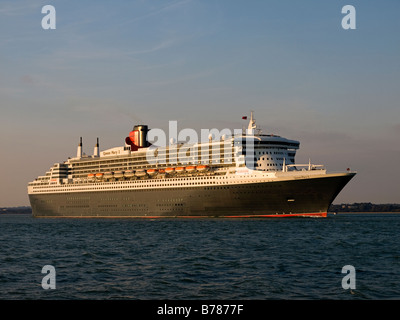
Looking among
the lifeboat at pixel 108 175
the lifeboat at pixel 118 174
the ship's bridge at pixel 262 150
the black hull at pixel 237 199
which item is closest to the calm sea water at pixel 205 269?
the black hull at pixel 237 199

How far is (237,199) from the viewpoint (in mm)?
62031

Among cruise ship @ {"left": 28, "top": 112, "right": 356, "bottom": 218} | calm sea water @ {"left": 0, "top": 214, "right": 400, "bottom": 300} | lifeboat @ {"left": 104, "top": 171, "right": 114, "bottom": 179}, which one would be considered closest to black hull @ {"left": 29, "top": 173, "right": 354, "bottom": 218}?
cruise ship @ {"left": 28, "top": 112, "right": 356, "bottom": 218}

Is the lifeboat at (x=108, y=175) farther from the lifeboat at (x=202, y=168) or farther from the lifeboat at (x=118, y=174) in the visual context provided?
the lifeboat at (x=202, y=168)

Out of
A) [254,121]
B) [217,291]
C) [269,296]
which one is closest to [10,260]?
[217,291]

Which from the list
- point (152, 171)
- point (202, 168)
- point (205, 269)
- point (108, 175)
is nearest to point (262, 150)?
point (202, 168)

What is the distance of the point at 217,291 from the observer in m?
15.6

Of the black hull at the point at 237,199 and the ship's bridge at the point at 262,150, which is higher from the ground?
the ship's bridge at the point at 262,150

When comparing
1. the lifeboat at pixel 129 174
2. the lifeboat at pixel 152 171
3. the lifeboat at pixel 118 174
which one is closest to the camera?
the lifeboat at pixel 152 171

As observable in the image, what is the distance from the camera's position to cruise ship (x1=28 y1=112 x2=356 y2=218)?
59906 millimetres

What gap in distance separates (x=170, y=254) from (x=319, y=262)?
Answer: 8.28 m

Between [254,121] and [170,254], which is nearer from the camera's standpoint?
[170,254]

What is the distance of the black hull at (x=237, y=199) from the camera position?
59375mm

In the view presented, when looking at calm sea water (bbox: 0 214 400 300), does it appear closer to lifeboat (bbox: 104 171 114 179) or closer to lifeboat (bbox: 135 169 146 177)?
lifeboat (bbox: 135 169 146 177)
